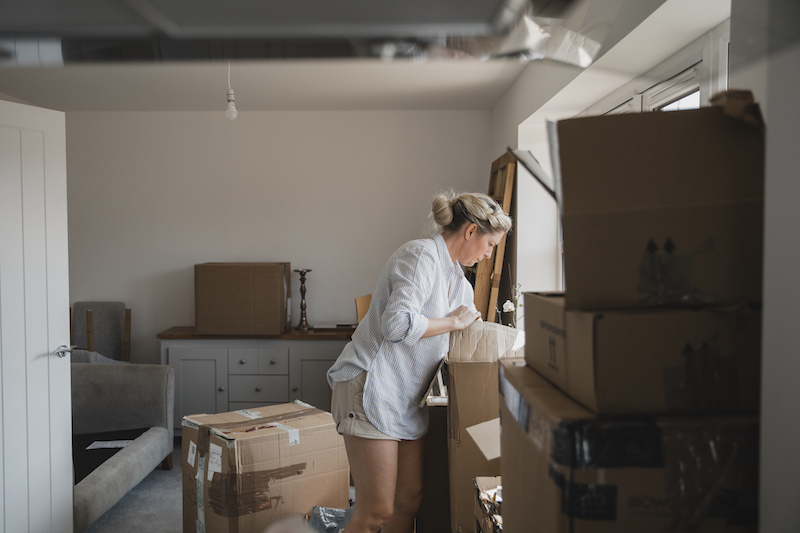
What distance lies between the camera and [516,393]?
0.82 meters

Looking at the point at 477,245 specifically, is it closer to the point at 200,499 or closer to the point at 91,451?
the point at 200,499

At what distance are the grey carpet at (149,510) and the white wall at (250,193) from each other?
1.35 m

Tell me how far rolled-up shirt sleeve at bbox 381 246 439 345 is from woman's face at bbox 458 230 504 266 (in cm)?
20

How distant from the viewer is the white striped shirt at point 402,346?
5.03 ft

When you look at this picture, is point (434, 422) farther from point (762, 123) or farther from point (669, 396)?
point (762, 123)

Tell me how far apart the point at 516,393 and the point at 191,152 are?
3.97 meters

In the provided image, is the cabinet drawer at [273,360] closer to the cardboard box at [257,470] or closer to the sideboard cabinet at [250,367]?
the sideboard cabinet at [250,367]

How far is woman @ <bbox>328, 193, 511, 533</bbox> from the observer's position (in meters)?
1.56

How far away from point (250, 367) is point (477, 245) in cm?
250

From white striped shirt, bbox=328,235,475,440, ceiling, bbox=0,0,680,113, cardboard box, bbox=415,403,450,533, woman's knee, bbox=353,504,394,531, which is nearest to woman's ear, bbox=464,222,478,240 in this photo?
white striped shirt, bbox=328,235,475,440

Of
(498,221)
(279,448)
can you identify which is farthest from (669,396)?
(279,448)

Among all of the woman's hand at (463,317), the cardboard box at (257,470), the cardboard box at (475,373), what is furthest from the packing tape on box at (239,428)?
the woman's hand at (463,317)

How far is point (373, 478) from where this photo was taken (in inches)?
62.4

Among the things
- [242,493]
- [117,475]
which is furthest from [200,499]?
[117,475]
